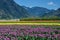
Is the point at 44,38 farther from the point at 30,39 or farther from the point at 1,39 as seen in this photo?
the point at 1,39

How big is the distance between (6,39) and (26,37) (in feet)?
4.16

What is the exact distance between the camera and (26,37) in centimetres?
1006

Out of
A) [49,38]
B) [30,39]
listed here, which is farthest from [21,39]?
[49,38]

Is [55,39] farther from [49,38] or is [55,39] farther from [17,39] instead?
[17,39]

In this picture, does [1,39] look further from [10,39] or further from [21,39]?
[21,39]

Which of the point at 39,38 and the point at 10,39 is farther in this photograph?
the point at 39,38

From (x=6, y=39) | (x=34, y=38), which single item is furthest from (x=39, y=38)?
(x=6, y=39)

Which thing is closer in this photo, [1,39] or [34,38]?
[1,39]

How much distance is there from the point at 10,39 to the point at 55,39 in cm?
178

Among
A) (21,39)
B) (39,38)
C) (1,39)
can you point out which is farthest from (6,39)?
(39,38)

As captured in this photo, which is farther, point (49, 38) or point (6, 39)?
point (49, 38)

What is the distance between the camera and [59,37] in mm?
9461

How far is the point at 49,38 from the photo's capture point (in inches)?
380

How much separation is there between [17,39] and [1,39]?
62 cm
